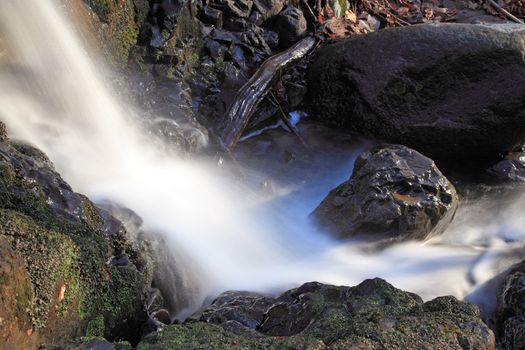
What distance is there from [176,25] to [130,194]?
2.73m

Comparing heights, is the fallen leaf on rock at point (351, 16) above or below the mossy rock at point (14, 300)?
above

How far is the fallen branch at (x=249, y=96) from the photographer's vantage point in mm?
6887

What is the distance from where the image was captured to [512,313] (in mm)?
4383

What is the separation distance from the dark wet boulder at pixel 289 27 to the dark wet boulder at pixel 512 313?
4810mm

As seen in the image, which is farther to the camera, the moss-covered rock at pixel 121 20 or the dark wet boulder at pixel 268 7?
the dark wet boulder at pixel 268 7

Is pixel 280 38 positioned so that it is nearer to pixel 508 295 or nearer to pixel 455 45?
pixel 455 45

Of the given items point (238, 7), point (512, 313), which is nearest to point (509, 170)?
point (512, 313)

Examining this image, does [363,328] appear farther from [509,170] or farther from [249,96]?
[509,170]

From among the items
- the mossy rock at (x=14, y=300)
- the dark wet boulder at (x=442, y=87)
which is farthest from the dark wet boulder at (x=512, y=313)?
the mossy rock at (x=14, y=300)

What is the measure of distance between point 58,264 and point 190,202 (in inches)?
121

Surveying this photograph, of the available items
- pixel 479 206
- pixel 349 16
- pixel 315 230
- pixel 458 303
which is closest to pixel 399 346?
pixel 458 303

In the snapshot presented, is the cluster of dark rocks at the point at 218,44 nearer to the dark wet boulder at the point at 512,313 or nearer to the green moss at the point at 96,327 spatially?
the dark wet boulder at the point at 512,313

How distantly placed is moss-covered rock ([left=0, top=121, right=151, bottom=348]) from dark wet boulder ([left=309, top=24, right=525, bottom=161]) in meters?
4.34

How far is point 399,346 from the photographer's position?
2498 millimetres
